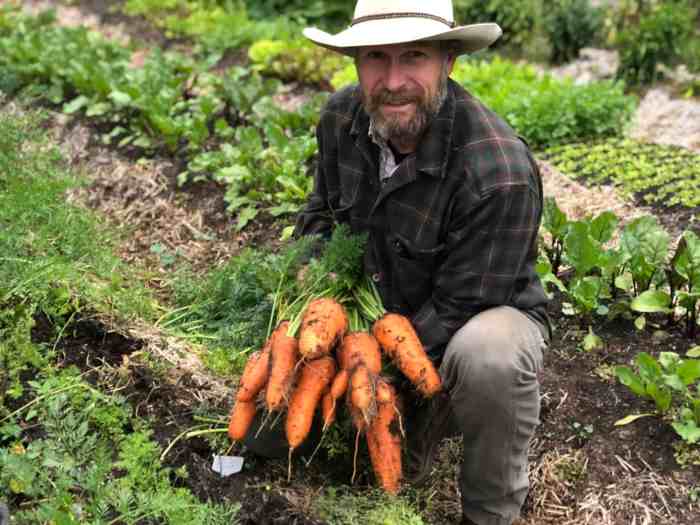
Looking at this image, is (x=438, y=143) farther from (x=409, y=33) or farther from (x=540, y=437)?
(x=540, y=437)

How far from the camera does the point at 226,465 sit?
10.6 ft

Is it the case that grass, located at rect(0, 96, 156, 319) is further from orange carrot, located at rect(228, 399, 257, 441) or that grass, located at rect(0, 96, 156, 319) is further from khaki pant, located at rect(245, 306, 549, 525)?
khaki pant, located at rect(245, 306, 549, 525)

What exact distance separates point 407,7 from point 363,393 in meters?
1.45

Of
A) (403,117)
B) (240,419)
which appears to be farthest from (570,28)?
(240,419)

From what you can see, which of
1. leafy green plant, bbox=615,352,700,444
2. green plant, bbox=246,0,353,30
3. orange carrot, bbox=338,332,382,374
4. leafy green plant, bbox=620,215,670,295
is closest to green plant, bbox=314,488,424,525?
orange carrot, bbox=338,332,382,374

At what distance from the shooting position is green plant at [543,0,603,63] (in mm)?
8641

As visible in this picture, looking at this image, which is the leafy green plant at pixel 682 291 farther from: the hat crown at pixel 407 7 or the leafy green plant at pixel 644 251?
the hat crown at pixel 407 7

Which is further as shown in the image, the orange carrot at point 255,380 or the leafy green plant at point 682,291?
the leafy green plant at point 682,291

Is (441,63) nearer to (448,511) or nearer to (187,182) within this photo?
(448,511)

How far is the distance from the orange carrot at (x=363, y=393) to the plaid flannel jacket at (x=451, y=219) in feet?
1.25

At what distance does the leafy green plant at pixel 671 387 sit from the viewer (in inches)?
138

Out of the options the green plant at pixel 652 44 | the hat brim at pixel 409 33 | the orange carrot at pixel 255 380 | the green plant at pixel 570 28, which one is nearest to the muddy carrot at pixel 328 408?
the orange carrot at pixel 255 380

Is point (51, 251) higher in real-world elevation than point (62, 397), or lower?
higher

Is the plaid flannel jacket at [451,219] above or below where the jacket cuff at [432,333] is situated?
above
